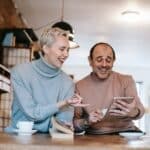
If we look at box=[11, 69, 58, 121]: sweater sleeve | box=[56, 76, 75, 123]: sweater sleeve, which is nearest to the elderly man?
box=[56, 76, 75, 123]: sweater sleeve

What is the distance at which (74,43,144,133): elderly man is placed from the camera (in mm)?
2141

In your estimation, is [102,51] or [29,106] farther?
[102,51]

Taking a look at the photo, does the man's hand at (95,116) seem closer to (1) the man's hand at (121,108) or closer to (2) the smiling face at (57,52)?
(1) the man's hand at (121,108)

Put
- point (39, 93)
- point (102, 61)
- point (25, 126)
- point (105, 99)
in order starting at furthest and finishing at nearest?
point (102, 61) < point (105, 99) < point (39, 93) < point (25, 126)

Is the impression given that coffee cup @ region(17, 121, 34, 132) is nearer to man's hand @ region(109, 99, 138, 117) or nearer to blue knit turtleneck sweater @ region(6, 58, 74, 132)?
blue knit turtleneck sweater @ region(6, 58, 74, 132)

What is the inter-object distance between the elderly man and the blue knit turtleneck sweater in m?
0.21

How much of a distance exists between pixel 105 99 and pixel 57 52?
0.53 meters

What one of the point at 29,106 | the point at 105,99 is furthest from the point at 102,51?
the point at 29,106

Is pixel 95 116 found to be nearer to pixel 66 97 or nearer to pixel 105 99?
pixel 66 97

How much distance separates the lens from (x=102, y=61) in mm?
2551

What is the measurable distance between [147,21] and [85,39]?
1.71 m

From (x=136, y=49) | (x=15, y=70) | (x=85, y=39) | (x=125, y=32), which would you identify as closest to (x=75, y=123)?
(x=15, y=70)

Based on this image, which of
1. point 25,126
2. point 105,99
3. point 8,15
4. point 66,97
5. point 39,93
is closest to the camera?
point 25,126

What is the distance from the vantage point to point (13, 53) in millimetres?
4328
